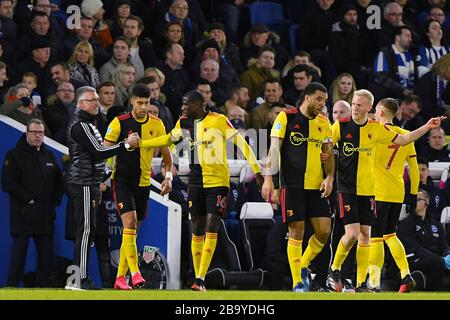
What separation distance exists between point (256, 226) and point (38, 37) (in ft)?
13.6

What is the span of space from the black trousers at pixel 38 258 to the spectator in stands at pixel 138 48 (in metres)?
3.96

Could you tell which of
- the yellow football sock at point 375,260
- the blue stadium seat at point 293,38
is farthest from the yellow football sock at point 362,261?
the blue stadium seat at point 293,38

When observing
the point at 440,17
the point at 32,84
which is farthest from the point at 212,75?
Result: the point at 440,17

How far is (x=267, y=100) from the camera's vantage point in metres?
21.6

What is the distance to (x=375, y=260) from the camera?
17234 millimetres

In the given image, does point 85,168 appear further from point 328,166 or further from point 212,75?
point 212,75

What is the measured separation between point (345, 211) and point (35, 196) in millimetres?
3811

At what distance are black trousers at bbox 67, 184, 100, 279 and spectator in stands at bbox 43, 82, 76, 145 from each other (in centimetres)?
267

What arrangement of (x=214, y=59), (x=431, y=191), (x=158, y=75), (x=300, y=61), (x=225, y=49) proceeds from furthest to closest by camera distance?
1. (x=225, y=49)
2. (x=300, y=61)
3. (x=214, y=59)
4. (x=158, y=75)
5. (x=431, y=191)

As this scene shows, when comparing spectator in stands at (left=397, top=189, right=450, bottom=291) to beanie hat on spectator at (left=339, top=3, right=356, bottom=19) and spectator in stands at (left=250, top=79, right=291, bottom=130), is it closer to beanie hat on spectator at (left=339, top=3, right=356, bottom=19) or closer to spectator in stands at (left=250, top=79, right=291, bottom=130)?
spectator in stands at (left=250, top=79, right=291, bottom=130)

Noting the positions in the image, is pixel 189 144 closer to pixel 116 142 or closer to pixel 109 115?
pixel 116 142

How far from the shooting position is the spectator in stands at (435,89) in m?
23.2
